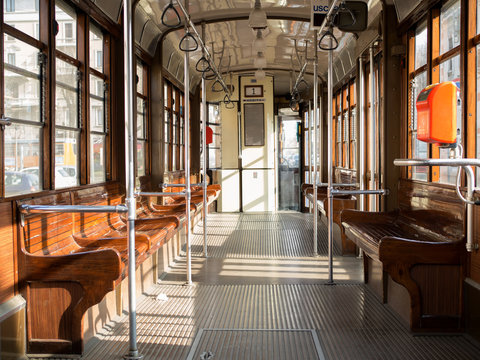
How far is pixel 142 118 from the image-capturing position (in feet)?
20.7

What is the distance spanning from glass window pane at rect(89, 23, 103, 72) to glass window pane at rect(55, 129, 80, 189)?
0.80 metres

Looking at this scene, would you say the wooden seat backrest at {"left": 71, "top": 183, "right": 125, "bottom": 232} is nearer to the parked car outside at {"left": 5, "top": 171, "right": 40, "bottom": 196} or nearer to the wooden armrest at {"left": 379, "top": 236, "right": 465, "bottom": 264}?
the parked car outside at {"left": 5, "top": 171, "right": 40, "bottom": 196}

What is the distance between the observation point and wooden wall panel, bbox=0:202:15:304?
9.02 ft

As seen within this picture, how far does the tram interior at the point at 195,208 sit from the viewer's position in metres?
2.90

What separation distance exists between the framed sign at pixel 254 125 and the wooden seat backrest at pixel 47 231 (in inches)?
295

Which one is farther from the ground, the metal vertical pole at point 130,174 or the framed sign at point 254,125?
the framed sign at point 254,125

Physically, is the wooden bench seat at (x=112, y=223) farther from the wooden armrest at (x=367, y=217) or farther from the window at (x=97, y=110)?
the wooden armrest at (x=367, y=217)

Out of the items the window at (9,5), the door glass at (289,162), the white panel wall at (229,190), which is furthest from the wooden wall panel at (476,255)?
the door glass at (289,162)

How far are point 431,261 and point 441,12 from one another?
2063 mm

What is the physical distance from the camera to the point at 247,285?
4.61 m

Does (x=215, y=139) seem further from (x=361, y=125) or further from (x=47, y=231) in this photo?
(x=47, y=231)

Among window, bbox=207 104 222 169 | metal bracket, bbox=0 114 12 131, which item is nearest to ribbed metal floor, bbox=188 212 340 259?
window, bbox=207 104 222 169

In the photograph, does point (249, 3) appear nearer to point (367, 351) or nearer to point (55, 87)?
point (55, 87)

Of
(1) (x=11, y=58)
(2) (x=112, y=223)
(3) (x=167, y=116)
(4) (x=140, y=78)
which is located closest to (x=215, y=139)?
(3) (x=167, y=116)
